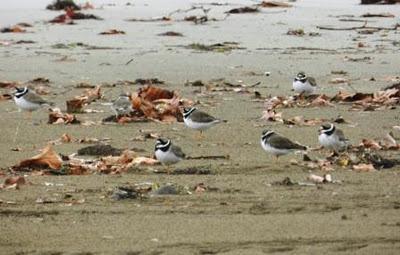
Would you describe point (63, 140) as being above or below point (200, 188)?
below

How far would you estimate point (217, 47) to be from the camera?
15.1 m

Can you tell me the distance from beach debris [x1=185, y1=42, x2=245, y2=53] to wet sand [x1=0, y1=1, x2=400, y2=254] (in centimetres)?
18

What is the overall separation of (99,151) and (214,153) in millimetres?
815

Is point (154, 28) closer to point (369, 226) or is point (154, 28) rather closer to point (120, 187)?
point (120, 187)

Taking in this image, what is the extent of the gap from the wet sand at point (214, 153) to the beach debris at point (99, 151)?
0.29m

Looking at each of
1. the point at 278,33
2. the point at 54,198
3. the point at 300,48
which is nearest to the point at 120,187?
the point at 54,198

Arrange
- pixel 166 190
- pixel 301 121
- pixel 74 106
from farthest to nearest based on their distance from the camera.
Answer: pixel 74 106 → pixel 301 121 → pixel 166 190

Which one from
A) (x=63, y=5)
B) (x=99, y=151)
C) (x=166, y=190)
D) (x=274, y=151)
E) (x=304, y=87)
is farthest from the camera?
(x=63, y=5)

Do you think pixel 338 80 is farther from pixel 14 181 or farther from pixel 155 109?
pixel 14 181

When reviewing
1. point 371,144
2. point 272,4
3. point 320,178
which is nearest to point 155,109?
point 371,144

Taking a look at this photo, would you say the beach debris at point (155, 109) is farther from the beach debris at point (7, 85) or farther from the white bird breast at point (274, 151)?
the white bird breast at point (274, 151)

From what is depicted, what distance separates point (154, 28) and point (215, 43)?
72.5 inches

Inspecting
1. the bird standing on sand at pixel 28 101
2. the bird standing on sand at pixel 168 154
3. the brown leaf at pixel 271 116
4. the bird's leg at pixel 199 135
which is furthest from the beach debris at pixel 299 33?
the bird standing on sand at pixel 168 154

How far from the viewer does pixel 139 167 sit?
7.29m
